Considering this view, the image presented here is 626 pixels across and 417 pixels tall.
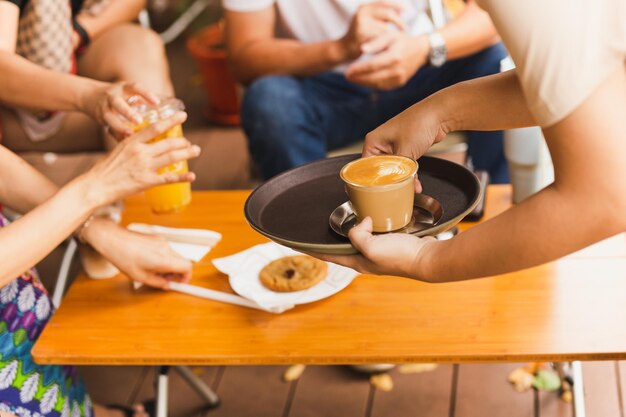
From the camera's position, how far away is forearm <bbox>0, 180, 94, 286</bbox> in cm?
132

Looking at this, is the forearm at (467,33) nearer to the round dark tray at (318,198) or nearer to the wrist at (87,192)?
the round dark tray at (318,198)

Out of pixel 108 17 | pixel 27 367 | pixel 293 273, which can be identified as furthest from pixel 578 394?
pixel 108 17

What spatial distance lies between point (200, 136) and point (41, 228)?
222cm

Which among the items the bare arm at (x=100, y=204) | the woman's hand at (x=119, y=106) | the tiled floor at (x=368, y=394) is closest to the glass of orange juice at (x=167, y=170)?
the woman's hand at (x=119, y=106)

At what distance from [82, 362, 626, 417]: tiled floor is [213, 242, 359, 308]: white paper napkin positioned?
21.7 inches

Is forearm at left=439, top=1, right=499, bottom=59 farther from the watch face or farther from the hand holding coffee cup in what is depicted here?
the hand holding coffee cup

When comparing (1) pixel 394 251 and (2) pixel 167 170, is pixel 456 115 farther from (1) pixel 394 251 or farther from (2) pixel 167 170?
(2) pixel 167 170

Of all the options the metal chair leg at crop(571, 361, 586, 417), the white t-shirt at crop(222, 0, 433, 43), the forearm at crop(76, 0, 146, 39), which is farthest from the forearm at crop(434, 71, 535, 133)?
the forearm at crop(76, 0, 146, 39)

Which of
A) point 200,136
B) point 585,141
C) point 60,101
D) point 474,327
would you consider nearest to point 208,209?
point 60,101

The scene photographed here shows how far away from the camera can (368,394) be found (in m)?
1.94

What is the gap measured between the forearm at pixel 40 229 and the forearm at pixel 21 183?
224 mm

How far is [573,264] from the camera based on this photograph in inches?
55.5

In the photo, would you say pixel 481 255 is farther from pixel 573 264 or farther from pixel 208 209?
pixel 208 209

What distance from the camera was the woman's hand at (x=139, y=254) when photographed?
1.48m
